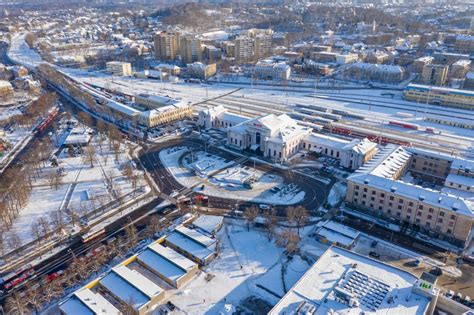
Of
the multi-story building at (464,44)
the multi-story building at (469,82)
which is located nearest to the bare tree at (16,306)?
the multi-story building at (469,82)

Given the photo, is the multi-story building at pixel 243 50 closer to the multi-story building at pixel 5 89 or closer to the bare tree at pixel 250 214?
the multi-story building at pixel 5 89

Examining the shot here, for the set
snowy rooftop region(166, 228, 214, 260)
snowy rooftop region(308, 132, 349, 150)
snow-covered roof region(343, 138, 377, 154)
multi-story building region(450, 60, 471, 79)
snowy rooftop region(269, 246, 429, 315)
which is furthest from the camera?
multi-story building region(450, 60, 471, 79)

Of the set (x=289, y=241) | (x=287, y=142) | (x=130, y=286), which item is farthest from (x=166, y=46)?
(x=130, y=286)

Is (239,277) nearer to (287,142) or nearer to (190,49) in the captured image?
(287,142)

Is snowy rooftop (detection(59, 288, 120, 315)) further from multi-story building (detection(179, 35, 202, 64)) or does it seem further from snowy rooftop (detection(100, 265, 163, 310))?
multi-story building (detection(179, 35, 202, 64))

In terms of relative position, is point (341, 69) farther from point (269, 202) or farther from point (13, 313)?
point (13, 313)

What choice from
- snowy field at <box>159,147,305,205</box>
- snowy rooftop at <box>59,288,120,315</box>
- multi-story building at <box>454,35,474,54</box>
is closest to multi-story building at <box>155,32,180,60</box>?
snowy field at <box>159,147,305,205</box>
